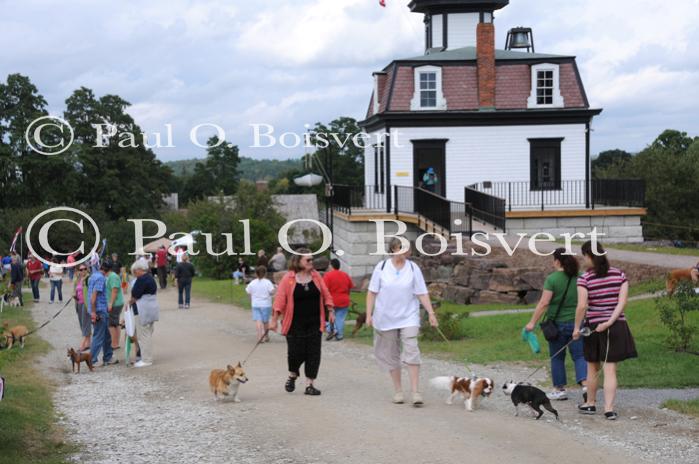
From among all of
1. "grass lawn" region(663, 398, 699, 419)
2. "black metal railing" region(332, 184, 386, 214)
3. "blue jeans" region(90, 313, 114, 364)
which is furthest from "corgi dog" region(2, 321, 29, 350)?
"black metal railing" region(332, 184, 386, 214)

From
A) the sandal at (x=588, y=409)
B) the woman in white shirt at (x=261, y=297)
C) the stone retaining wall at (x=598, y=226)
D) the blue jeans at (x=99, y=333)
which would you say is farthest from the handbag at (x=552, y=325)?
the stone retaining wall at (x=598, y=226)

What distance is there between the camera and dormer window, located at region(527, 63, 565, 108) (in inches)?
1326

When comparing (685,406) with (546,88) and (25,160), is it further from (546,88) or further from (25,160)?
(25,160)

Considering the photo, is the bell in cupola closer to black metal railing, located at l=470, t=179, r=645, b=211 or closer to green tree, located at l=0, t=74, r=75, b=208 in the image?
black metal railing, located at l=470, t=179, r=645, b=211

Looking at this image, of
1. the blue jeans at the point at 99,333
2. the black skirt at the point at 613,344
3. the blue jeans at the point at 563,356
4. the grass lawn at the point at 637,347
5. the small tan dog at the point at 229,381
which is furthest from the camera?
the blue jeans at the point at 99,333

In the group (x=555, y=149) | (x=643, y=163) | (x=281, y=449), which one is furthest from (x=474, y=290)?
(x=643, y=163)

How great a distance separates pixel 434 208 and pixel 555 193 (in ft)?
22.0

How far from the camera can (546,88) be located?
3372cm

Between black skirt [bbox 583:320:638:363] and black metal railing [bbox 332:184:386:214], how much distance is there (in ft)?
77.0

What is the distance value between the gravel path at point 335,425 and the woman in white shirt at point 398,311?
0.51 metres

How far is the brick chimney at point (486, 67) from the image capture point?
33.7 m

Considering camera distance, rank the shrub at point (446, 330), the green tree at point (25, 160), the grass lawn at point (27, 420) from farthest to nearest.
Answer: the green tree at point (25, 160)
the shrub at point (446, 330)
the grass lawn at point (27, 420)

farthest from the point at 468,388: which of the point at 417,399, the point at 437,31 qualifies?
the point at 437,31

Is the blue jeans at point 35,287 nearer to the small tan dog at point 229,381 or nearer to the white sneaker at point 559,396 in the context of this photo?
the small tan dog at point 229,381
